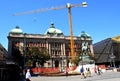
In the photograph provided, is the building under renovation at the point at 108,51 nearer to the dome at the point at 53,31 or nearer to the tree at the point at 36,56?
the dome at the point at 53,31

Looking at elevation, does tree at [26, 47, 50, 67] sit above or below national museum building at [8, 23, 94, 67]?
below

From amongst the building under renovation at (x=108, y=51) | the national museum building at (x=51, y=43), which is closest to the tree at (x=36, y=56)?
the national museum building at (x=51, y=43)

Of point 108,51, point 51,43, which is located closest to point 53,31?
point 51,43

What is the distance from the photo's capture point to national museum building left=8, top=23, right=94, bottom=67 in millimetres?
119688

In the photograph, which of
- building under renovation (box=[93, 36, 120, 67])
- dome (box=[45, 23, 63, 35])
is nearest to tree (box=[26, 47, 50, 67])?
dome (box=[45, 23, 63, 35])

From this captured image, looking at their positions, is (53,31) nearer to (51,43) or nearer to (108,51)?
(51,43)

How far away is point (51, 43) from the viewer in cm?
12581

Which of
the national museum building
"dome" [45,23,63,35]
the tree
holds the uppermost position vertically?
"dome" [45,23,63,35]

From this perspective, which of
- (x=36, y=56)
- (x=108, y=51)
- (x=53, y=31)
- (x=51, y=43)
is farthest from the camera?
(x=108, y=51)

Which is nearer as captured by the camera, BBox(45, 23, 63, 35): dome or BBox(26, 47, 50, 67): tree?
BBox(26, 47, 50, 67): tree

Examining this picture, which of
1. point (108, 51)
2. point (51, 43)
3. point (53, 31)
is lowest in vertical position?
point (108, 51)

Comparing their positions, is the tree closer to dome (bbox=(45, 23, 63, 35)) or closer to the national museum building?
the national museum building

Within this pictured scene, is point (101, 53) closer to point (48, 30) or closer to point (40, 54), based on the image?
point (48, 30)

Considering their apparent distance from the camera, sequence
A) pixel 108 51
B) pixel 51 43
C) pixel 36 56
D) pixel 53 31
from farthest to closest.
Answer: pixel 108 51, pixel 53 31, pixel 51 43, pixel 36 56
